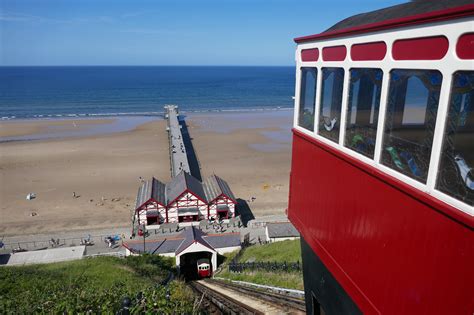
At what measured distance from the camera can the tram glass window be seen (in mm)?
3010

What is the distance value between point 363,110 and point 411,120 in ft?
2.66

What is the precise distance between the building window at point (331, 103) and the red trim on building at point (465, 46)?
5.73 feet

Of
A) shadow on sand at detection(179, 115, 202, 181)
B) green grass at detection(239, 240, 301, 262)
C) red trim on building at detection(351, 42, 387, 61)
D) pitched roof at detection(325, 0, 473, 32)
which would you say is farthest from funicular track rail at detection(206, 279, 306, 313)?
shadow on sand at detection(179, 115, 202, 181)

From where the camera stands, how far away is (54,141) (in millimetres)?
44125

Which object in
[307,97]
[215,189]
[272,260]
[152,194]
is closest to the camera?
[307,97]

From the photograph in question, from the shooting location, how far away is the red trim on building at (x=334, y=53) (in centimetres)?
431

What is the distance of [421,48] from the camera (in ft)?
9.87

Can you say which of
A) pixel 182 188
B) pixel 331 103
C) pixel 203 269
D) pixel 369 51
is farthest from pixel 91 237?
pixel 369 51

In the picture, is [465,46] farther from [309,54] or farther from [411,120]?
[309,54]

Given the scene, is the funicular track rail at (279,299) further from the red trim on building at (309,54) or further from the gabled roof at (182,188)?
the gabled roof at (182,188)

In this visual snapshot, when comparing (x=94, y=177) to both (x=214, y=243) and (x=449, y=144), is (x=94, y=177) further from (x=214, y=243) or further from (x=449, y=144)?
(x=449, y=144)

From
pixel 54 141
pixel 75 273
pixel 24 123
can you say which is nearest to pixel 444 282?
pixel 75 273

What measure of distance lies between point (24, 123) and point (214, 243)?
49.5 meters

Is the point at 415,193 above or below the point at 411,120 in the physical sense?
below
